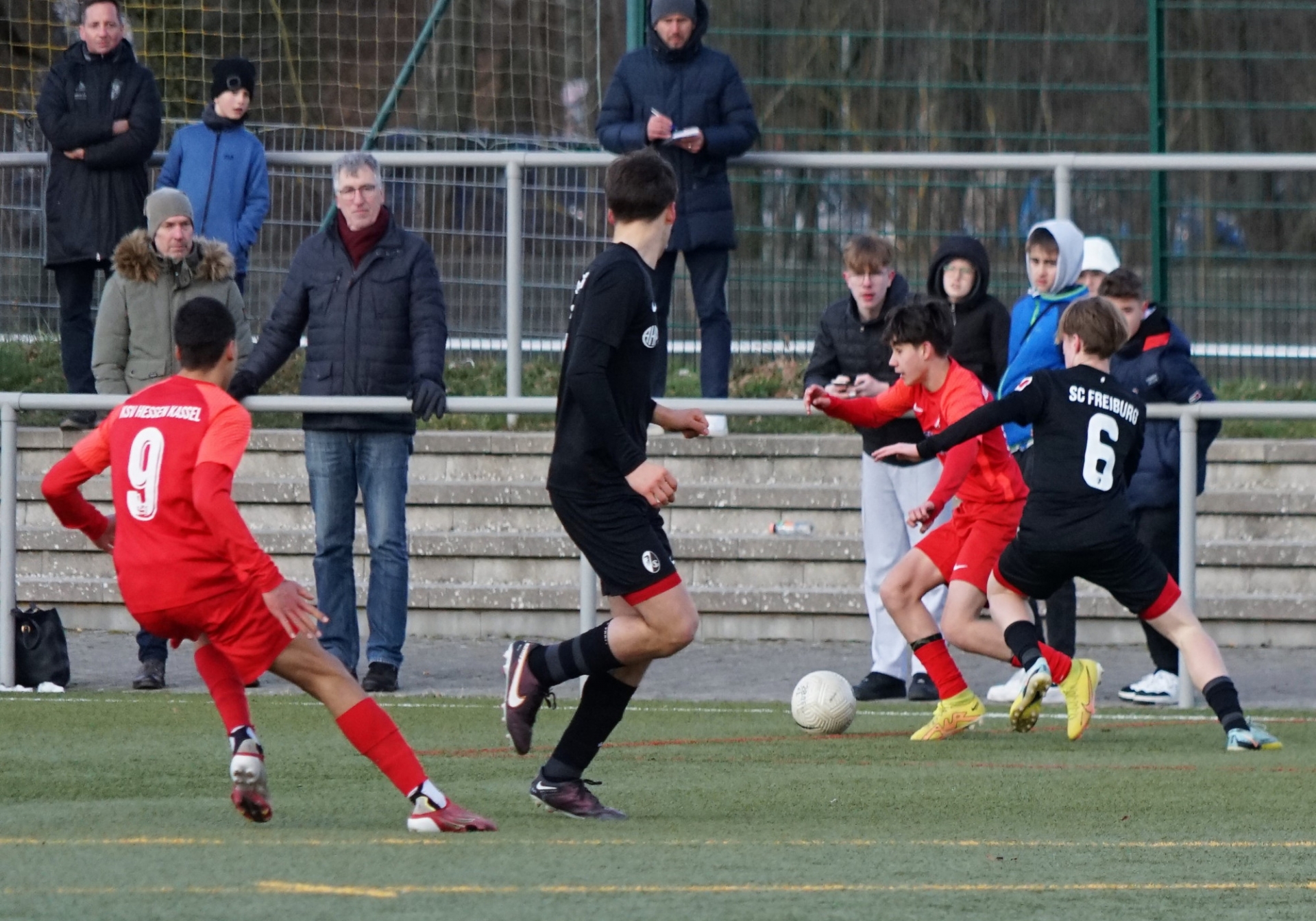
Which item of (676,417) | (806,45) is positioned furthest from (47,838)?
(806,45)

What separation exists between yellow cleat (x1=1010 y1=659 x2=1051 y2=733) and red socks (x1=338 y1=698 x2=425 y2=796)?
2.83 m

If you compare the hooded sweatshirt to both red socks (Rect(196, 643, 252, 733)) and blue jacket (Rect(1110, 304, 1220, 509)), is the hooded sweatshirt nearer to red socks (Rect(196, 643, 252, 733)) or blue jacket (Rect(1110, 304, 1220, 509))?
blue jacket (Rect(1110, 304, 1220, 509))

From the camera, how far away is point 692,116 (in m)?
10.8

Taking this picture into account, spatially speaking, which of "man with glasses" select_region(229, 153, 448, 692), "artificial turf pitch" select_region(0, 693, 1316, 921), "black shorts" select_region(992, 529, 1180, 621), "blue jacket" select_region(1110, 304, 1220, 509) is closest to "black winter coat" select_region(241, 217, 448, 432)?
"man with glasses" select_region(229, 153, 448, 692)

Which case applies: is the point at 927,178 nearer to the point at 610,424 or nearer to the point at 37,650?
the point at 37,650

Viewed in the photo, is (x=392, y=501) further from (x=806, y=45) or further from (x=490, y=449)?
(x=806, y=45)

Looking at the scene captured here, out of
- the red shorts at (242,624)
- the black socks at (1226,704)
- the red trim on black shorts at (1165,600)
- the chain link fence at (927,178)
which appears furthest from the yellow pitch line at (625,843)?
the chain link fence at (927,178)

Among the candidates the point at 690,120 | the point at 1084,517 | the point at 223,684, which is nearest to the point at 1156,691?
the point at 1084,517

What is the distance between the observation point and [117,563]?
5.96m

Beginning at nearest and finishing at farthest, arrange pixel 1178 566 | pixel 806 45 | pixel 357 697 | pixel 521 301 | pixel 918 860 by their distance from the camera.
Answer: pixel 918 860
pixel 357 697
pixel 1178 566
pixel 521 301
pixel 806 45

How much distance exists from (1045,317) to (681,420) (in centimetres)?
326

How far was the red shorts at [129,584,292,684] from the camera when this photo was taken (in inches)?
232

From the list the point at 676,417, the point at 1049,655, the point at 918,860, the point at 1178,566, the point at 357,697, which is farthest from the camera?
the point at 1178,566

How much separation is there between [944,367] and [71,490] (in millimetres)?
3603
